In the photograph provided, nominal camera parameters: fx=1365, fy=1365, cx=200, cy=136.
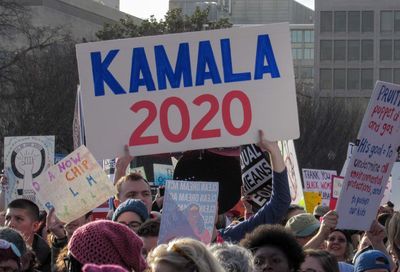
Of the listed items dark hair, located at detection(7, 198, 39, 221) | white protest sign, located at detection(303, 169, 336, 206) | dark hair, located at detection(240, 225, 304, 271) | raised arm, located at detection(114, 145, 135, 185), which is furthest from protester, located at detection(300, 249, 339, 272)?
white protest sign, located at detection(303, 169, 336, 206)

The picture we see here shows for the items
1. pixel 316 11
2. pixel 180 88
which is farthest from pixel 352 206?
pixel 316 11

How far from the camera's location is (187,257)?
16.5 ft

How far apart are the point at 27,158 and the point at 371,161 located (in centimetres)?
673

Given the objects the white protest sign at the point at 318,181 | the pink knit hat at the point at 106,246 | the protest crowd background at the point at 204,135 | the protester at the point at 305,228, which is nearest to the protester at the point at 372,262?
the protest crowd background at the point at 204,135

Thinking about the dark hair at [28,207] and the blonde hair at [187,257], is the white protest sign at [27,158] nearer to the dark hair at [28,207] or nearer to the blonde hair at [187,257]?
the dark hair at [28,207]

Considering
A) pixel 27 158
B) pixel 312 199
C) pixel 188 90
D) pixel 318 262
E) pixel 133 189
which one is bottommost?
pixel 312 199

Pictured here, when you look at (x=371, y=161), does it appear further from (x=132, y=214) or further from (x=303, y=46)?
(x=303, y=46)

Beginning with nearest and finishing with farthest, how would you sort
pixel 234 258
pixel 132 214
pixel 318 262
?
pixel 234 258
pixel 318 262
pixel 132 214

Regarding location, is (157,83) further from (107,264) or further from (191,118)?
(107,264)

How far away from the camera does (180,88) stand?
8.91 meters

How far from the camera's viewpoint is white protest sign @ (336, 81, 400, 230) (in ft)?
27.3

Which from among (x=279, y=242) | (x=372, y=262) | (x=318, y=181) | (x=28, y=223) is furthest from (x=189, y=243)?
(x=318, y=181)

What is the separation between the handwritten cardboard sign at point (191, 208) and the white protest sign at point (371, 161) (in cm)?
106

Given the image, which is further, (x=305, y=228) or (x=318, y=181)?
(x=318, y=181)
